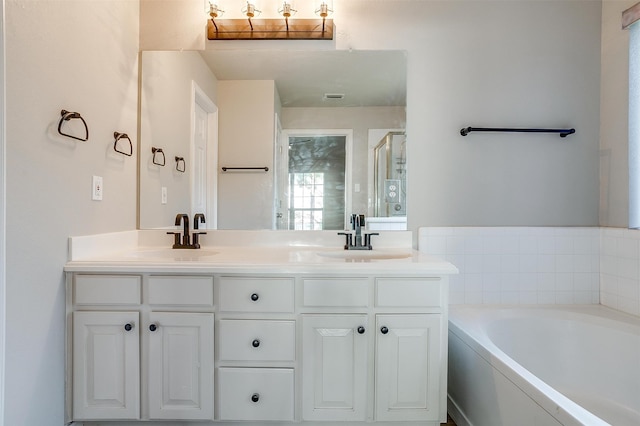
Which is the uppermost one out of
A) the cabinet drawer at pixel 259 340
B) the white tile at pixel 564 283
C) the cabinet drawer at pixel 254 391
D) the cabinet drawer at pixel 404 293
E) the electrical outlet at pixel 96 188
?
the electrical outlet at pixel 96 188

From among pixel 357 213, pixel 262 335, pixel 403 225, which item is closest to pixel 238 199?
pixel 357 213

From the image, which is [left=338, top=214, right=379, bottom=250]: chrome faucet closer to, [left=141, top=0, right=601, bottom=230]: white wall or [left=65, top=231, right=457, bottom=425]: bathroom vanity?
[left=141, top=0, right=601, bottom=230]: white wall

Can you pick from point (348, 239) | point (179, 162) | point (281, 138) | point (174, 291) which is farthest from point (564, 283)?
point (179, 162)

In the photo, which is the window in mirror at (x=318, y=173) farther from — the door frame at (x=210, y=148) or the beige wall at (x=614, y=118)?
the beige wall at (x=614, y=118)

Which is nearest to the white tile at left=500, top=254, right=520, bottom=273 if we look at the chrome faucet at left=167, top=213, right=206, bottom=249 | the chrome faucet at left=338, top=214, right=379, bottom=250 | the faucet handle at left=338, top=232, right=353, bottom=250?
the chrome faucet at left=338, top=214, right=379, bottom=250

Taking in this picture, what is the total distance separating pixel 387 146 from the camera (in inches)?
78.4

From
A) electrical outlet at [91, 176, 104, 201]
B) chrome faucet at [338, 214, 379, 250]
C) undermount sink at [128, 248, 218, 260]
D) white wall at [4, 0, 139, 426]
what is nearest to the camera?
white wall at [4, 0, 139, 426]

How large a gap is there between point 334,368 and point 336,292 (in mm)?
321

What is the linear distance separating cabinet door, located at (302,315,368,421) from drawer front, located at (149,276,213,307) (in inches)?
18.8

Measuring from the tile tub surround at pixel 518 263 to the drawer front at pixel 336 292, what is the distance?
0.71 m

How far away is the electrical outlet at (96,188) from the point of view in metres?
1.59

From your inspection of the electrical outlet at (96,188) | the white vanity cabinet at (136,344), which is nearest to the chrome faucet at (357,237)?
the white vanity cabinet at (136,344)

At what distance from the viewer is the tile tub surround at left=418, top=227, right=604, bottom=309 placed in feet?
6.55

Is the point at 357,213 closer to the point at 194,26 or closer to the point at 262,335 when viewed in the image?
the point at 262,335
